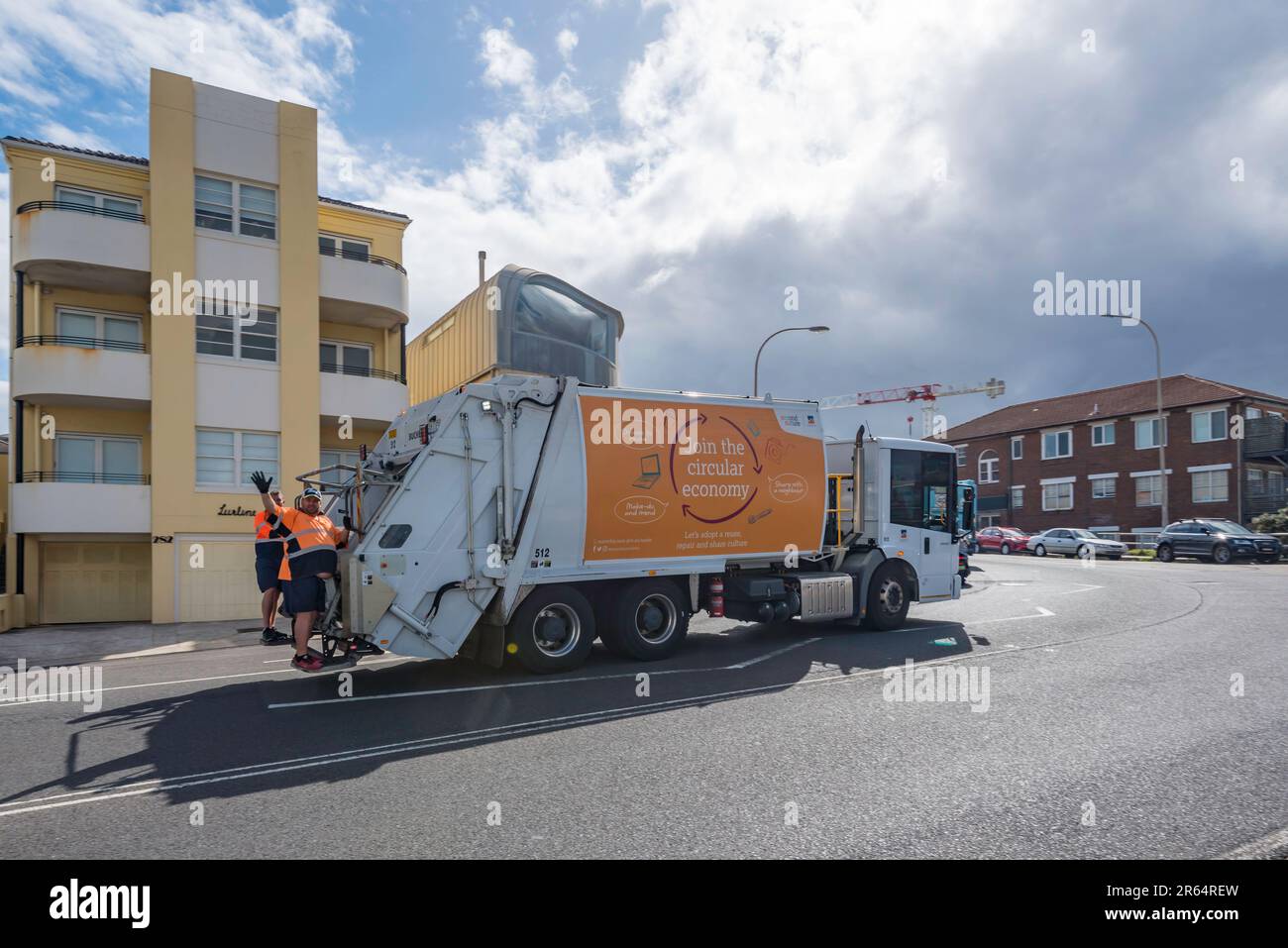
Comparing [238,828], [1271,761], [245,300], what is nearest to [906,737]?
[1271,761]

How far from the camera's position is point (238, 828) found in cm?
440

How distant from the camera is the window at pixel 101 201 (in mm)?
16734

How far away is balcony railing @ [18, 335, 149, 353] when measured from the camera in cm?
1655

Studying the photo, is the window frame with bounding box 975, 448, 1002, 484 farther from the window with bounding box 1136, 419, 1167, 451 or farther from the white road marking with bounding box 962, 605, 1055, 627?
the white road marking with bounding box 962, 605, 1055, 627

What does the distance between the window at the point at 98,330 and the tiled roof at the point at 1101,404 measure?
137 feet

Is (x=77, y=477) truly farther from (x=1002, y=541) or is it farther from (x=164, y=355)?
(x=1002, y=541)

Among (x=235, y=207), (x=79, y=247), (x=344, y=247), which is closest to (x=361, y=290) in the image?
(x=344, y=247)

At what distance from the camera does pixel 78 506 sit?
16.0 meters

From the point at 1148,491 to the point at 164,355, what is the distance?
4192 cm

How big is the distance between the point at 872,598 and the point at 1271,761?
6.23m

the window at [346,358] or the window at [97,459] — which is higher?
the window at [346,358]

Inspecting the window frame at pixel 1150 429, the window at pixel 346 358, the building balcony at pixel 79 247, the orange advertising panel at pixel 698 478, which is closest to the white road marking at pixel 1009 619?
the orange advertising panel at pixel 698 478

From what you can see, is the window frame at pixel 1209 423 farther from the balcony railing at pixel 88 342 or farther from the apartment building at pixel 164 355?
the balcony railing at pixel 88 342

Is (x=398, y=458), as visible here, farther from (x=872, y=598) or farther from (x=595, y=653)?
(x=872, y=598)
